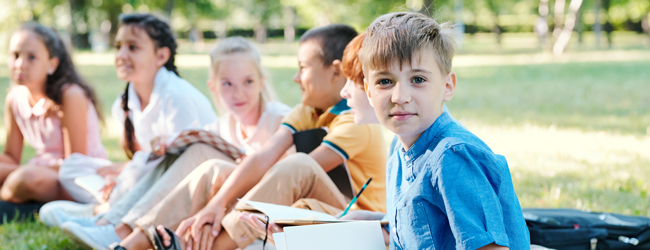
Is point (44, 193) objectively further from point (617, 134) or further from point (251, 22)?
point (251, 22)

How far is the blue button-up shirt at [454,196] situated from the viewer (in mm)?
1472

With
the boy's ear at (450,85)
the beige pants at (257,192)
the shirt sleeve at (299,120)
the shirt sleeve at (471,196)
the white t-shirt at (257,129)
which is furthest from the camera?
the white t-shirt at (257,129)

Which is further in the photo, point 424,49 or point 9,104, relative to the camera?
point 9,104

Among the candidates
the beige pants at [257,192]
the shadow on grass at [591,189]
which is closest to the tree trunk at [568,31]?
the shadow on grass at [591,189]

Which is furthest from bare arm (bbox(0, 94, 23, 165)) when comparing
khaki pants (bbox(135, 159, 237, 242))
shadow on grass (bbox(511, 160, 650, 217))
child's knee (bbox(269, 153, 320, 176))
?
shadow on grass (bbox(511, 160, 650, 217))

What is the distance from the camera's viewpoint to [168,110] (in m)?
3.80

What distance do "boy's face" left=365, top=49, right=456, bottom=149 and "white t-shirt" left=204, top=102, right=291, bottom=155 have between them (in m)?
1.83

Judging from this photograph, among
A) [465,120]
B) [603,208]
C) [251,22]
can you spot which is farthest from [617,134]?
[251,22]

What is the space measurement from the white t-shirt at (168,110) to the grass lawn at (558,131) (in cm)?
53

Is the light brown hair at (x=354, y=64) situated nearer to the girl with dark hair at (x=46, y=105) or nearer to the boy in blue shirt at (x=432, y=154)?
the boy in blue shirt at (x=432, y=154)

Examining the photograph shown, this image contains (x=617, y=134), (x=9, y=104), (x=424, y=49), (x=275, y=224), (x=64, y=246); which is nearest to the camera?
(x=424, y=49)

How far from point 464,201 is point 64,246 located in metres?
2.44

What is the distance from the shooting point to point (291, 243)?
1799mm

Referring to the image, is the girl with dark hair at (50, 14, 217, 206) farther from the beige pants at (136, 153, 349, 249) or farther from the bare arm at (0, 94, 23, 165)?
the beige pants at (136, 153, 349, 249)
